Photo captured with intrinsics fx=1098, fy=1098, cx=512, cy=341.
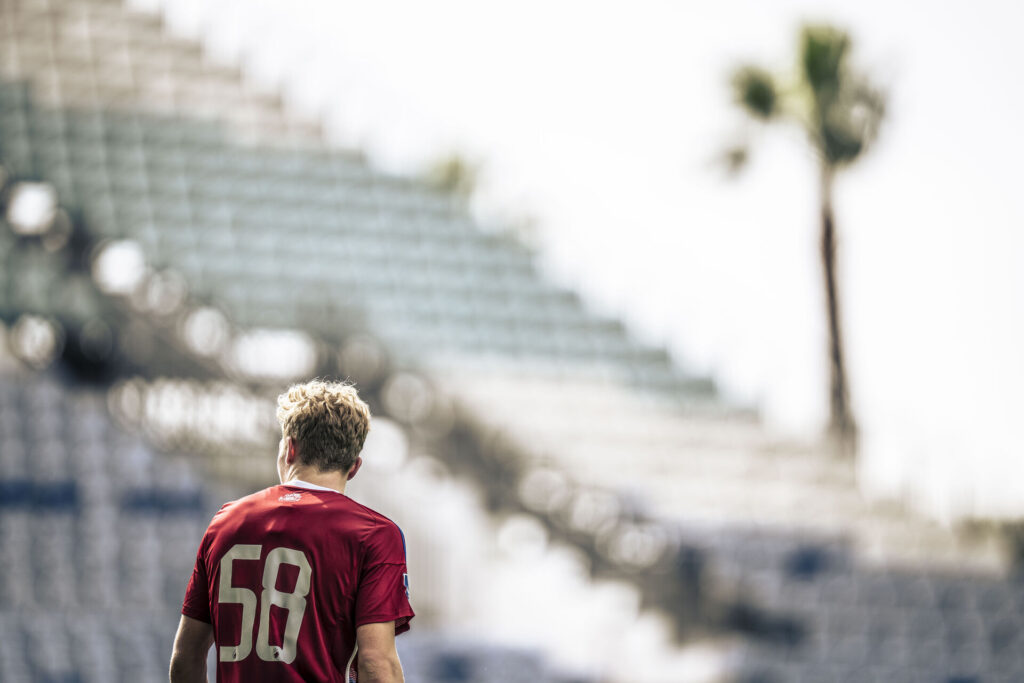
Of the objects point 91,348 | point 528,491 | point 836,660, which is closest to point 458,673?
point 528,491

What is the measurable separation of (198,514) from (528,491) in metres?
2.54

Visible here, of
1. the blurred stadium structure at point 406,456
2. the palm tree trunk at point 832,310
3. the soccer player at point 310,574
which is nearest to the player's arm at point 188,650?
the soccer player at point 310,574

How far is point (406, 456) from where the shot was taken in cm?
859

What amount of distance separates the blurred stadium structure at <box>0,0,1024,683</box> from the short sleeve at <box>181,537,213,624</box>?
593cm

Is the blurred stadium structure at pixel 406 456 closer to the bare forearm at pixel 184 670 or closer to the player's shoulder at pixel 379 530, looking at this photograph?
the bare forearm at pixel 184 670

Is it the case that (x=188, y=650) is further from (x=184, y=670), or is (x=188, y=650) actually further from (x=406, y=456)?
(x=406, y=456)

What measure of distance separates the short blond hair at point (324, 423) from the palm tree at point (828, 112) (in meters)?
11.8

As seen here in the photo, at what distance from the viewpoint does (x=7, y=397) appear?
8.44 metres

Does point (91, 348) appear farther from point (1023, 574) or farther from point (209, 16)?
point (1023, 574)

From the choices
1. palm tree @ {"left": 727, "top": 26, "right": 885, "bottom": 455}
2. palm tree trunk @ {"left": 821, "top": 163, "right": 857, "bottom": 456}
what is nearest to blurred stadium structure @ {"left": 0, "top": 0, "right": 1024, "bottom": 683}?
palm tree trunk @ {"left": 821, "top": 163, "right": 857, "bottom": 456}

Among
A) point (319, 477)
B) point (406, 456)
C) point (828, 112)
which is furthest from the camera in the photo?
point (828, 112)

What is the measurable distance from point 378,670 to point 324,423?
1.45ft

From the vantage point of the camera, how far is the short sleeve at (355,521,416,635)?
194 cm

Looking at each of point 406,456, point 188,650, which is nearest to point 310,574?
point 188,650
